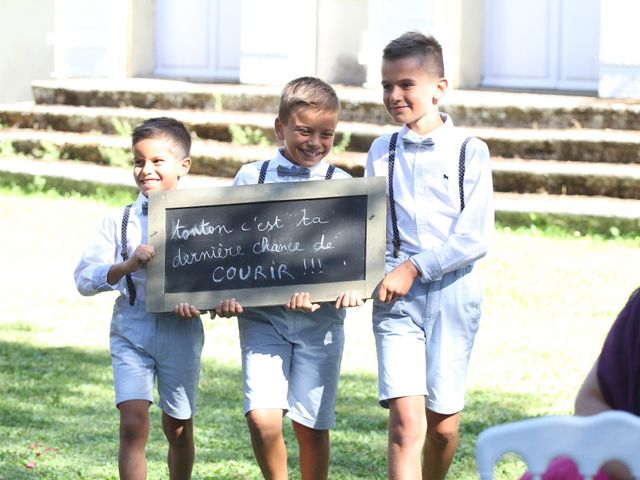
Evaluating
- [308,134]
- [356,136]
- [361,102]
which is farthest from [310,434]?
[361,102]

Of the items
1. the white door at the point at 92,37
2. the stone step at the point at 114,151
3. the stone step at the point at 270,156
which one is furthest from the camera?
the white door at the point at 92,37

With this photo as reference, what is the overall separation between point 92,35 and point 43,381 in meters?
9.28

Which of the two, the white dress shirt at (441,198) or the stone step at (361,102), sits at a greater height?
the stone step at (361,102)

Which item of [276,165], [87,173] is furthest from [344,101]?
[276,165]

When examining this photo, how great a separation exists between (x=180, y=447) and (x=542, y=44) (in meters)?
9.83

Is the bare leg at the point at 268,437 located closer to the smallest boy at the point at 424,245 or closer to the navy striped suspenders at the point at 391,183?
the smallest boy at the point at 424,245

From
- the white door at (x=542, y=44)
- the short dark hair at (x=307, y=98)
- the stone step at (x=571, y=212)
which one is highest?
the white door at (x=542, y=44)

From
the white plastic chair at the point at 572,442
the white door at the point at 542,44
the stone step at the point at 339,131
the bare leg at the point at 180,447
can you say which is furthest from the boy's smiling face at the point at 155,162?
the white door at the point at 542,44

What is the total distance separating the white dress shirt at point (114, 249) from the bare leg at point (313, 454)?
2.40 feet

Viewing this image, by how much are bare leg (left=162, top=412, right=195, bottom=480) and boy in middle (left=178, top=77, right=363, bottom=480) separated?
0.27 m

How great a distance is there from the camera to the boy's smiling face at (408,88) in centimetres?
475

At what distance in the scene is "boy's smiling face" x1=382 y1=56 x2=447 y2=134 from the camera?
475 centimetres

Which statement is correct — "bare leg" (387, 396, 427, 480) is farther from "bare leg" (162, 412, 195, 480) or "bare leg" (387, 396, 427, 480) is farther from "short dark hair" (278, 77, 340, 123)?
"short dark hair" (278, 77, 340, 123)

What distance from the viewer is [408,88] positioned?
4.77m
